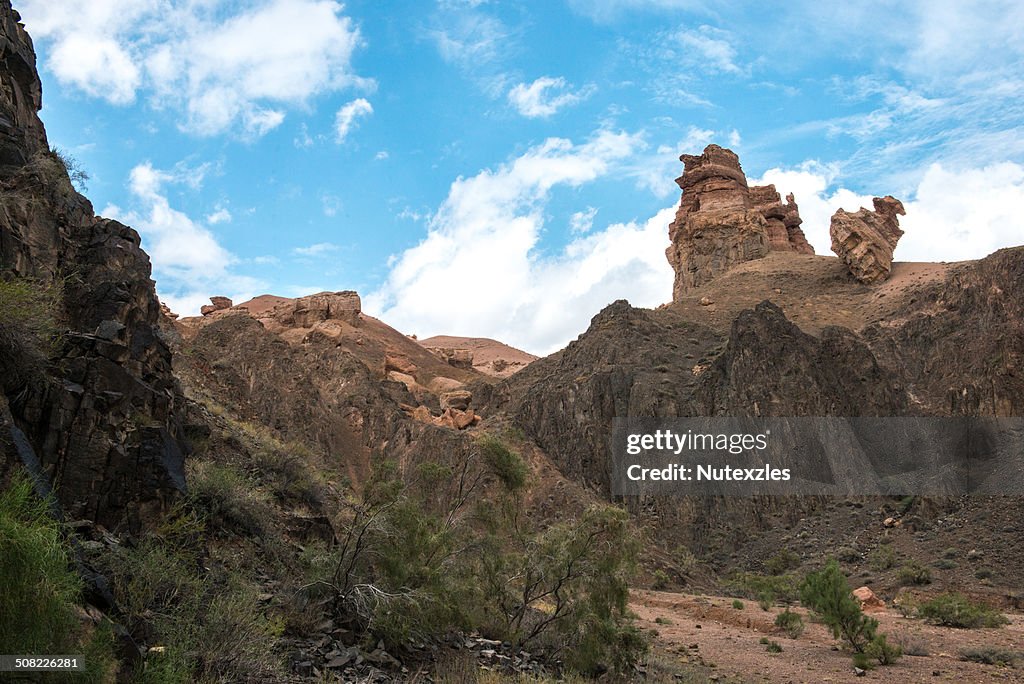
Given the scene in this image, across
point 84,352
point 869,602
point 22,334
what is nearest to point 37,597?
point 22,334

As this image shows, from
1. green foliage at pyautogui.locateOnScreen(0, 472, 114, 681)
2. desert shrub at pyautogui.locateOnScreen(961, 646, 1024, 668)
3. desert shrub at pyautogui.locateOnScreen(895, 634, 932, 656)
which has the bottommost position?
desert shrub at pyautogui.locateOnScreen(895, 634, 932, 656)

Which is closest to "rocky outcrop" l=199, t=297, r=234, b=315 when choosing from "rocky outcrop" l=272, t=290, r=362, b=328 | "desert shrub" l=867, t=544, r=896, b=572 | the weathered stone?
"rocky outcrop" l=272, t=290, r=362, b=328

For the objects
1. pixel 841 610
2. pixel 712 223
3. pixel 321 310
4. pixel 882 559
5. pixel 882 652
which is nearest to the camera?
pixel 882 652

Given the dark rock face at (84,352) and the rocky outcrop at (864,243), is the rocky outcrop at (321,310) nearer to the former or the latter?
the rocky outcrop at (864,243)

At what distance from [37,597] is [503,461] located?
10.6 meters

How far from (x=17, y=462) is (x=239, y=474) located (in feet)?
27.6

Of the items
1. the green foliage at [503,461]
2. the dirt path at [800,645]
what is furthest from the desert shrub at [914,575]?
the green foliage at [503,461]

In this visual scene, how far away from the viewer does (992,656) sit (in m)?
17.9

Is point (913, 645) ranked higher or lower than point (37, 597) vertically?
lower

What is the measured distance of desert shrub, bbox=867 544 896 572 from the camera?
35688 mm

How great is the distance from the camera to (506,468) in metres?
15.9

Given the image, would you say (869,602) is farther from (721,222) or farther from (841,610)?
(721,222)

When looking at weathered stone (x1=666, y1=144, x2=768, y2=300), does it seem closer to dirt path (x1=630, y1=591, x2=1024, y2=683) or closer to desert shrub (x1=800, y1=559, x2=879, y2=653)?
dirt path (x1=630, y1=591, x2=1024, y2=683)

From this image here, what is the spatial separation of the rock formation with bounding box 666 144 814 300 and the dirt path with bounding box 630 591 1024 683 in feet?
211
